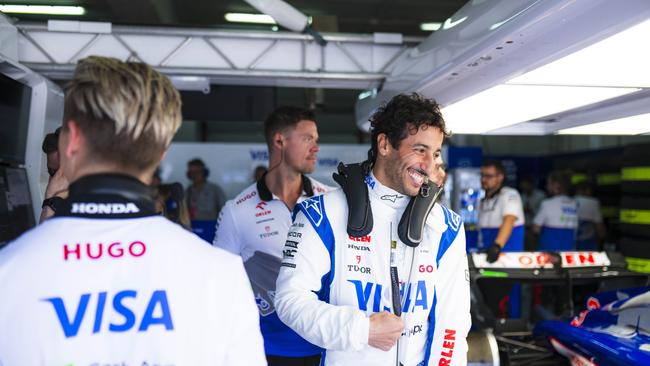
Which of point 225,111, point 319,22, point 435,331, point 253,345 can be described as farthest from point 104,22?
point 253,345

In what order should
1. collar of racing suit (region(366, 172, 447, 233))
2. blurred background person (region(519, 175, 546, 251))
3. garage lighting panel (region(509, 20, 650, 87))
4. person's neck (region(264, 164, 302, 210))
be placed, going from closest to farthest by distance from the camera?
garage lighting panel (region(509, 20, 650, 87))
collar of racing suit (region(366, 172, 447, 233))
person's neck (region(264, 164, 302, 210))
blurred background person (region(519, 175, 546, 251))

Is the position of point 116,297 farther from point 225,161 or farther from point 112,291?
point 225,161

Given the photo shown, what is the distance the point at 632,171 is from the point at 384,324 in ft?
12.2

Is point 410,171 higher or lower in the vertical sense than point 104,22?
lower

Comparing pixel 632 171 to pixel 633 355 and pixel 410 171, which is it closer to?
pixel 633 355

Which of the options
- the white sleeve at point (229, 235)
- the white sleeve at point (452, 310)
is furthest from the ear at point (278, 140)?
the white sleeve at point (452, 310)

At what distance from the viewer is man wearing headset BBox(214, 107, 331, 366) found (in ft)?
8.68

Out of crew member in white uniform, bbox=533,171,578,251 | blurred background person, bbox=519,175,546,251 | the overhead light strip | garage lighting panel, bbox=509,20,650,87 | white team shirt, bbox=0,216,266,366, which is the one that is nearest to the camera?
white team shirt, bbox=0,216,266,366

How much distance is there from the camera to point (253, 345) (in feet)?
3.61

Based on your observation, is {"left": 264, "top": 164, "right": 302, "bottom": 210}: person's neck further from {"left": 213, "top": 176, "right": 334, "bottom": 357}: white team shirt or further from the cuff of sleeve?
A: the cuff of sleeve

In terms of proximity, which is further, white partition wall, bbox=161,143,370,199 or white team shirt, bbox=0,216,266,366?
white partition wall, bbox=161,143,370,199

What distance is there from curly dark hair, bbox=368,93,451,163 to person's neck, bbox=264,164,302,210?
99 centimetres

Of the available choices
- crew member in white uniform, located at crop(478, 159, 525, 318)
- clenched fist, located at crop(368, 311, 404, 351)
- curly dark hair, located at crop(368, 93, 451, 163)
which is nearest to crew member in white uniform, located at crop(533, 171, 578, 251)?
crew member in white uniform, located at crop(478, 159, 525, 318)

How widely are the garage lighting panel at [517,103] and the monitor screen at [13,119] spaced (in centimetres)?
242
